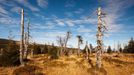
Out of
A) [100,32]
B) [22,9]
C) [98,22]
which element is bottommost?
[100,32]

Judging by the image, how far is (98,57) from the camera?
71.5 ft

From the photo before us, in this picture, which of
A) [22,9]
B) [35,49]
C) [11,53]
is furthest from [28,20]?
[35,49]

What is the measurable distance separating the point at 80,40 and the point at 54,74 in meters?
67.9

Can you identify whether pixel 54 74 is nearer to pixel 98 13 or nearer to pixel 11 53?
pixel 11 53

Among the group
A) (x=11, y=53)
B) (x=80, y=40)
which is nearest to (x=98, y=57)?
(x=11, y=53)

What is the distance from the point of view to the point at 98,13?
22.2m

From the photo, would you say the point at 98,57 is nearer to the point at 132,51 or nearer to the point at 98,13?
the point at 98,13

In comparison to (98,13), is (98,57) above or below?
below

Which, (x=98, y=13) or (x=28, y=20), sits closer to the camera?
(x=98, y=13)

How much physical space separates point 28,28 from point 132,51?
60248 millimetres

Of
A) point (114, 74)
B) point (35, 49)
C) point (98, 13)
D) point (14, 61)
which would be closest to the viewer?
point (114, 74)

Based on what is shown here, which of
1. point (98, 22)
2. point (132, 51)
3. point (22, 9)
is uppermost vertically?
point (22, 9)

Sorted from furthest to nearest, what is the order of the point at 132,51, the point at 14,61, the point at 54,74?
the point at 132,51 → the point at 14,61 → the point at 54,74

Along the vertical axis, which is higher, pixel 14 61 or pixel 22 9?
pixel 22 9
